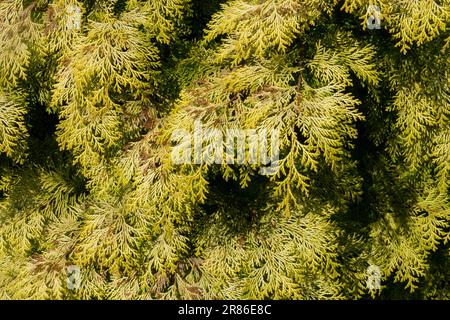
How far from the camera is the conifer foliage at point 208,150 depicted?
324cm

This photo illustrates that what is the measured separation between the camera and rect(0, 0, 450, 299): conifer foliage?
3236mm

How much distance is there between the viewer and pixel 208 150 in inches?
121

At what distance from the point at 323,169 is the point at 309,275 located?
0.81m

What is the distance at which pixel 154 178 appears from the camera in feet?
11.2

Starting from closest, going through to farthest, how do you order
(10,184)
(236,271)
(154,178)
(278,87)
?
(278,87), (154,178), (236,271), (10,184)

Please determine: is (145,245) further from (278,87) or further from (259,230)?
(278,87)

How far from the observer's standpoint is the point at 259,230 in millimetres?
3752

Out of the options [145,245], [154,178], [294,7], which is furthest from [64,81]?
[294,7]

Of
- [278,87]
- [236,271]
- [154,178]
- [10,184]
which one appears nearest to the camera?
[278,87]

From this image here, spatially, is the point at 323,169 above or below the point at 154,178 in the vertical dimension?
below

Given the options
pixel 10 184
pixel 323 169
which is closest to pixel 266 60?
pixel 323 169
